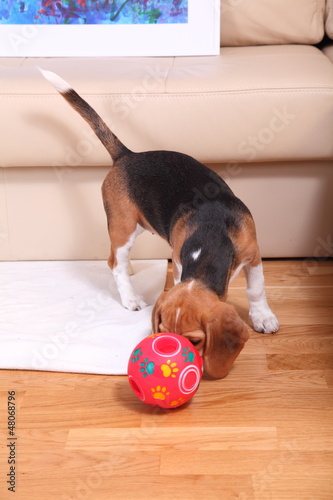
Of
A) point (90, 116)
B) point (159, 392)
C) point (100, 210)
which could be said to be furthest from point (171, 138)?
point (159, 392)

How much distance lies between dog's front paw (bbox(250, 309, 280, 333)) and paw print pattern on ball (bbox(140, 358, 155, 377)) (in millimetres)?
658

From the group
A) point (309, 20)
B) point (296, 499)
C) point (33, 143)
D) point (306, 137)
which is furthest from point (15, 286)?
point (309, 20)

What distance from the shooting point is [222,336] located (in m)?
1.84

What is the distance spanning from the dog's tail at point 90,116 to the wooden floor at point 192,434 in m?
0.89

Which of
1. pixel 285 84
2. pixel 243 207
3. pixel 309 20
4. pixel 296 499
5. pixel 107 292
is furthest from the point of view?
pixel 309 20

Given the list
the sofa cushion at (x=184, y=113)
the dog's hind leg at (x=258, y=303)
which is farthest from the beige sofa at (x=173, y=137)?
the dog's hind leg at (x=258, y=303)

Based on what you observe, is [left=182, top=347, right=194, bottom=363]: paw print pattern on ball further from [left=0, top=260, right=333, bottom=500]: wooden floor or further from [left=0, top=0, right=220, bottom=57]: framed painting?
[left=0, top=0, right=220, bottom=57]: framed painting

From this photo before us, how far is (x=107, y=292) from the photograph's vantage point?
2.69 m

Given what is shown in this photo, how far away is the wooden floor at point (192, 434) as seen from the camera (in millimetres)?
1657

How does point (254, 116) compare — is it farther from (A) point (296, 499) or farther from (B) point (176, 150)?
(A) point (296, 499)

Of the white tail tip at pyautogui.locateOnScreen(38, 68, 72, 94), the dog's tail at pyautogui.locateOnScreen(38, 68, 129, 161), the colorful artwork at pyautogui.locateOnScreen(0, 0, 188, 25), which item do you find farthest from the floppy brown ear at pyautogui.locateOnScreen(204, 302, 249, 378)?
the colorful artwork at pyautogui.locateOnScreen(0, 0, 188, 25)

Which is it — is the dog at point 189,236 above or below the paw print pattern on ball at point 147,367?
above

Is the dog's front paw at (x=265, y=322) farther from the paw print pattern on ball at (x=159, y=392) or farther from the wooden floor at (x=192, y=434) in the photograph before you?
the paw print pattern on ball at (x=159, y=392)

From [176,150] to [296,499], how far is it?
4.79ft
